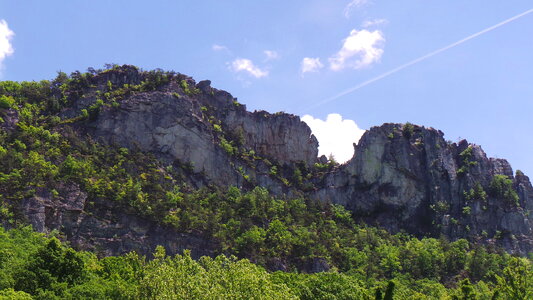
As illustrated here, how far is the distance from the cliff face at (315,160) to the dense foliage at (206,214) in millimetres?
1412

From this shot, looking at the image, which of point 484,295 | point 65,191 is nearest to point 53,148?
point 65,191

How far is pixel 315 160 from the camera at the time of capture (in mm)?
117188

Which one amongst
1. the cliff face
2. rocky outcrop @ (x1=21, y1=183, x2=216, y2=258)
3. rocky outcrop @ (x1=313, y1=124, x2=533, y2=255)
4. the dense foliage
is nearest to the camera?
the dense foliage

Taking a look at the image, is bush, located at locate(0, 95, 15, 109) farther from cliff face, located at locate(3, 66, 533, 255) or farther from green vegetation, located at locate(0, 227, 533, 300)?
green vegetation, located at locate(0, 227, 533, 300)

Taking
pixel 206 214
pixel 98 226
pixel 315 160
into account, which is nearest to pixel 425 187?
pixel 315 160

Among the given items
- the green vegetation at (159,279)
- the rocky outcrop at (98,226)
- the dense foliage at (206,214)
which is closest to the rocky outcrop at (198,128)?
the dense foliage at (206,214)

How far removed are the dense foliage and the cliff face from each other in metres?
1.41

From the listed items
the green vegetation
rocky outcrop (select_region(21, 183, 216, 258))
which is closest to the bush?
rocky outcrop (select_region(21, 183, 216, 258))

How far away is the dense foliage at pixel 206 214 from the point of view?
59156 millimetres

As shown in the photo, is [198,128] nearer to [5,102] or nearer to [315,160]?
[315,160]

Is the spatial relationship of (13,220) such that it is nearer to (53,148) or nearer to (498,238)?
(53,148)

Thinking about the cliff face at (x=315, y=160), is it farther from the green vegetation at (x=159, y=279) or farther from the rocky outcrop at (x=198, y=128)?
the green vegetation at (x=159, y=279)

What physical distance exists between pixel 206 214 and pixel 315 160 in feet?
135

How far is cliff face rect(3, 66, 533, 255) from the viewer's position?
95562mm
